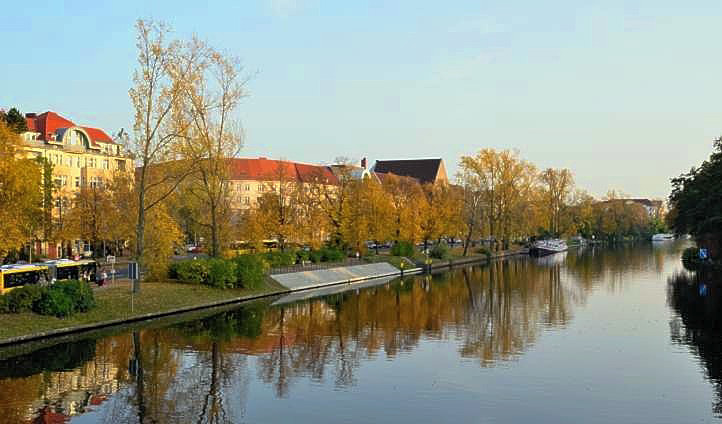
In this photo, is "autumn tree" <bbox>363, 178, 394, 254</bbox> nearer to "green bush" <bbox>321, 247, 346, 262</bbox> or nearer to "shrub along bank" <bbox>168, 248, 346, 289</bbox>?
"green bush" <bbox>321, 247, 346, 262</bbox>

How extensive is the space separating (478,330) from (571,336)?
17.1 feet

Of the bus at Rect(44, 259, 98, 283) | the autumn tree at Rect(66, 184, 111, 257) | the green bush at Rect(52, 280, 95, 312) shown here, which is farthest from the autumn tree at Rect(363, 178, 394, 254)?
the green bush at Rect(52, 280, 95, 312)

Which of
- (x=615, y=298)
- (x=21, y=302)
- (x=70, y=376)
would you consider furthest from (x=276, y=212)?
(x=70, y=376)

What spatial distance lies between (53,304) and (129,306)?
618 centimetres

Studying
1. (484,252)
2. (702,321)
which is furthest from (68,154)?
(702,321)

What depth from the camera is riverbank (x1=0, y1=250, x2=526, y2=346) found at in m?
35.7

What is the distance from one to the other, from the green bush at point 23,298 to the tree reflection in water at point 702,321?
3213 centimetres

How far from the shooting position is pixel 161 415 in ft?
73.4

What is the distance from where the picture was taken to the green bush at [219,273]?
54094 millimetres

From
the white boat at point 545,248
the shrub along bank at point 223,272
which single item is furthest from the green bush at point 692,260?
the shrub along bank at point 223,272

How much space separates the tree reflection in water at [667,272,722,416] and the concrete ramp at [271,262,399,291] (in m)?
30.4

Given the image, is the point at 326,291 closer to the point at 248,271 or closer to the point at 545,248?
the point at 248,271

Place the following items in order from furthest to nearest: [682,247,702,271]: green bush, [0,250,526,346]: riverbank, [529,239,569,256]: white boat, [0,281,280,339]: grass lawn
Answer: [529,239,569,256]: white boat → [682,247,702,271]: green bush → [0,281,280,339]: grass lawn → [0,250,526,346]: riverbank

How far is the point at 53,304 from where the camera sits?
3775cm
